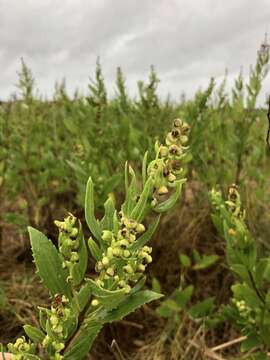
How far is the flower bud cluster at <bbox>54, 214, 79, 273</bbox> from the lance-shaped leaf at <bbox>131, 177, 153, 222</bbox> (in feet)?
0.36

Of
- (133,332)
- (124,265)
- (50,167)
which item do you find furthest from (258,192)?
(124,265)

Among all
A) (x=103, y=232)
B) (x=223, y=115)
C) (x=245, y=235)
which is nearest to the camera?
(x=103, y=232)

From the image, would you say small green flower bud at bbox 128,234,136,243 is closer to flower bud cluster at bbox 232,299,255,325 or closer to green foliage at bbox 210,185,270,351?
green foliage at bbox 210,185,270,351

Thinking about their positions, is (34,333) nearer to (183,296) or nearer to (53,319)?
(53,319)

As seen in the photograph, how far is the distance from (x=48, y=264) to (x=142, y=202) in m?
0.24

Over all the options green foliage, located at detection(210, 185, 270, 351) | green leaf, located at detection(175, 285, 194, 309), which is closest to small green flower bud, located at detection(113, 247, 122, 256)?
green foliage, located at detection(210, 185, 270, 351)

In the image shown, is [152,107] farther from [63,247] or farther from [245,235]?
[63,247]

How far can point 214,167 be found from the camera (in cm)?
300

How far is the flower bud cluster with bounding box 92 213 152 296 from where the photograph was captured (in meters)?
0.88

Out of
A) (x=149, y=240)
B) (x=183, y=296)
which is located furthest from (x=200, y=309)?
(x=149, y=240)

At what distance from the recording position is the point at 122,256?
2.92 feet

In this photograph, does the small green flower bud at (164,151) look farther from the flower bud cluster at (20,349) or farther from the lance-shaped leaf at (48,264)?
the flower bud cluster at (20,349)

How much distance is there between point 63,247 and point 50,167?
7.07 feet

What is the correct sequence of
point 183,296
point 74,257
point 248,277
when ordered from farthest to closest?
point 183,296 → point 248,277 → point 74,257
